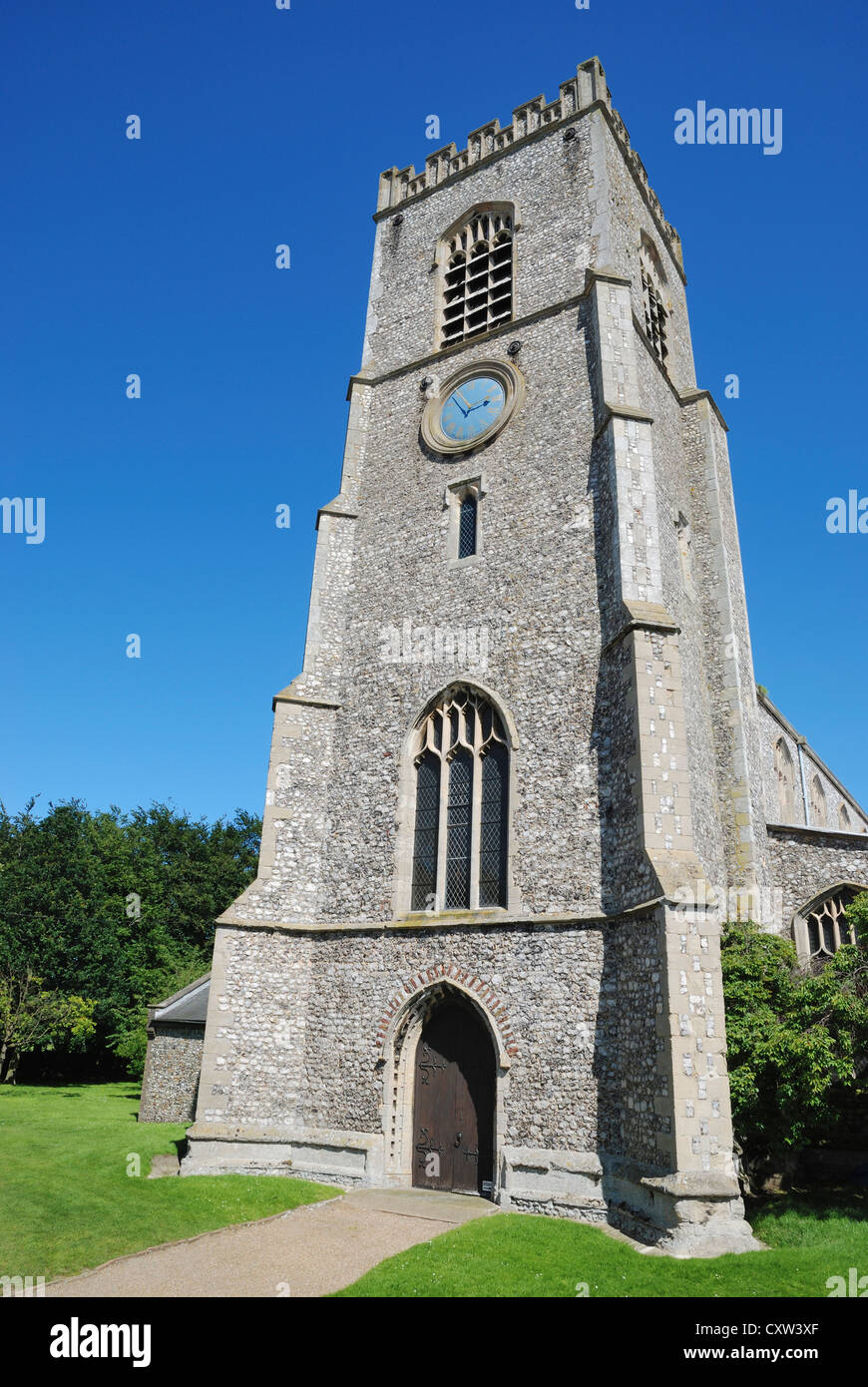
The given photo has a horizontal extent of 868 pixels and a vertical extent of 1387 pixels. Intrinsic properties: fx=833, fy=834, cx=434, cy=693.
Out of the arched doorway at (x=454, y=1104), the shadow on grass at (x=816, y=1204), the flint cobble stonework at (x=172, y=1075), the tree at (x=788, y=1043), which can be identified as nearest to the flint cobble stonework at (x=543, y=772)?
the arched doorway at (x=454, y=1104)

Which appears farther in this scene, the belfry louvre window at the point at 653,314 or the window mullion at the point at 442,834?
the belfry louvre window at the point at 653,314

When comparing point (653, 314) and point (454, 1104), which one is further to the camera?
point (653, 314)

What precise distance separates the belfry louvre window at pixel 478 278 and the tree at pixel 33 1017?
25151 millimetres

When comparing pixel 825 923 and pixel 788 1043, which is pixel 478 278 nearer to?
pixel 825 923

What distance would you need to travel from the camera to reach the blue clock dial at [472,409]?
59.4ft

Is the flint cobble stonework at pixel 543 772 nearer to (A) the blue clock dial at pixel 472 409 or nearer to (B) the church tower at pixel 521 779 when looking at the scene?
(B) the church tower at pixel 521 779

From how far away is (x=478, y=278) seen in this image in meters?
20.6

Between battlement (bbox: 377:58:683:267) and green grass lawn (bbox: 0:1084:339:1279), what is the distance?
78.0 ft

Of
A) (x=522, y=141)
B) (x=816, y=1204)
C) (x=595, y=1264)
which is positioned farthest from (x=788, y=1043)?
(x=522, y=141)

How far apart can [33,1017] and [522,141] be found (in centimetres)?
3087

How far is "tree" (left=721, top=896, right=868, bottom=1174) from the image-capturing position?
10.5 m

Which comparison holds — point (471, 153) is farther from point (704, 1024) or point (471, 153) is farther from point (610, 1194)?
point (610, 1194)

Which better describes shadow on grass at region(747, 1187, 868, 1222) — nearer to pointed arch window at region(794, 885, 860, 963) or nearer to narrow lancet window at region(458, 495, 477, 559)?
pointed arch window at region(794, 885, 860, 963)

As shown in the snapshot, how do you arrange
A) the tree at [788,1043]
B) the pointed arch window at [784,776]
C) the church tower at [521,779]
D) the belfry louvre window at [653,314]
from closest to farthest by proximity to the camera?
the tree at [788,1043] → the church tower at [521,779] → the belfry louvre window at [653,314] → the pointed arch window at [784,776]
